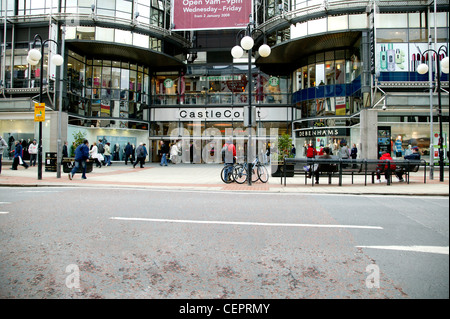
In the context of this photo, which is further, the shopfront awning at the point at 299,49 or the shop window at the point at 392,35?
the shopfront awning at the point at 299,49

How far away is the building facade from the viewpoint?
21.3 metres

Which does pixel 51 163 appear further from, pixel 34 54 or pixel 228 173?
pixel 228 173

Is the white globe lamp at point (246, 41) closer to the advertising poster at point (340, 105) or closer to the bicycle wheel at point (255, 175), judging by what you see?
the bicycle wheel at point (255, 175)

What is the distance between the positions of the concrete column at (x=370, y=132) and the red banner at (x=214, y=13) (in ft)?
40.4

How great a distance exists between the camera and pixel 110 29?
26.2 metres

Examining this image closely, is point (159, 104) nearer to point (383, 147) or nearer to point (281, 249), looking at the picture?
point (383, 147)

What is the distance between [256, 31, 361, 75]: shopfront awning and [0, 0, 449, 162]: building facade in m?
0.10

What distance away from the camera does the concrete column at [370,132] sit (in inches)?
849

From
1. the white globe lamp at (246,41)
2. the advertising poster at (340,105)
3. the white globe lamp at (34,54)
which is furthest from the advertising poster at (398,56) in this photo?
the white globe lamp at (34,54)

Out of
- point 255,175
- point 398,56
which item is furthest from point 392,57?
point 255,175

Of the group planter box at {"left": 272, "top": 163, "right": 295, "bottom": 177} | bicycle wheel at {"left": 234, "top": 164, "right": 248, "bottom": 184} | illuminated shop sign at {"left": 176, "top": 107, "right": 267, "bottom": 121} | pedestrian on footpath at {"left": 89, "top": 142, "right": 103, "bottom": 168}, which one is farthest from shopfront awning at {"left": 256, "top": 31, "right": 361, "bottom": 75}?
pedestrian on footpath at {"left": 89, "top": 142, "right": 103, "bottom": 168}

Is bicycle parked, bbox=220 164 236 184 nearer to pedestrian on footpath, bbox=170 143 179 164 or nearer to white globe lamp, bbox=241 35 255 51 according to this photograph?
white globe lamp, bbox=241 35 255 51

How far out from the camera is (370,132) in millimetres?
21641
